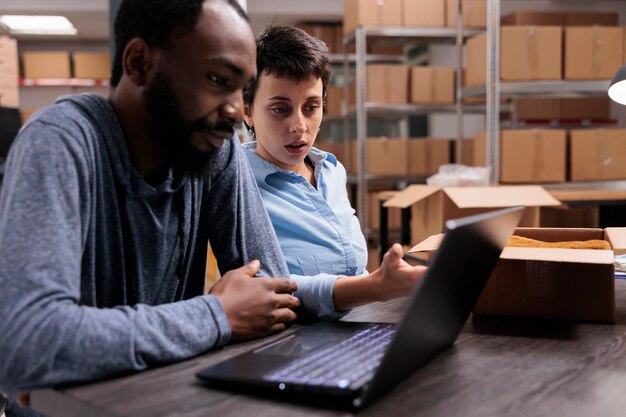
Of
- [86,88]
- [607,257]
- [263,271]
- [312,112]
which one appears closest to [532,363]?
[607,257]

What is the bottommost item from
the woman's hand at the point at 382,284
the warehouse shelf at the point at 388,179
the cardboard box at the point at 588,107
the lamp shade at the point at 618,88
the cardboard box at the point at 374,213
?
the cardboard box at the point at 374,213

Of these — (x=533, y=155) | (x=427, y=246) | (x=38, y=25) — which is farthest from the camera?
(x=38, y=25)

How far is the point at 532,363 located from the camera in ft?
2.64

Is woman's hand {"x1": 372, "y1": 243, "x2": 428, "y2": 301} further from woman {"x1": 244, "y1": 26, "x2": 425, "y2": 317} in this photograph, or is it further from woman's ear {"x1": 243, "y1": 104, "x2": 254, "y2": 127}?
woman's ear {"x1": 243, "y1": 104, "x2": 254, "y2": 127}

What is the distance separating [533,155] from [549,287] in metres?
2.68

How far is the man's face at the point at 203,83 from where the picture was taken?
926 millimetres

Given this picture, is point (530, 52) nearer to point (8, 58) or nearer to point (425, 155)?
point (425, 155)

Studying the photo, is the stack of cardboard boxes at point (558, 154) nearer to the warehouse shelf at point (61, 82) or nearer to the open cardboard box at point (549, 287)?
the open cardboard box at point (549, 287)

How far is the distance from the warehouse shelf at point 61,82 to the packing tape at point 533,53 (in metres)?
4.69

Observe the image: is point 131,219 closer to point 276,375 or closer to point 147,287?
point 147,287

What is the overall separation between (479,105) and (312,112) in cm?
383

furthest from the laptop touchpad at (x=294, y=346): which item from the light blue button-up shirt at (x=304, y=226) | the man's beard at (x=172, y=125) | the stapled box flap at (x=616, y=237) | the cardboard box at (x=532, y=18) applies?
the cardboard box at (x=532, y=18)

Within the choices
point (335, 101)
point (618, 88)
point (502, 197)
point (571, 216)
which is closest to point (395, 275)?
point (618, 88)

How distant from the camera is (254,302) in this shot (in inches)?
37.0
